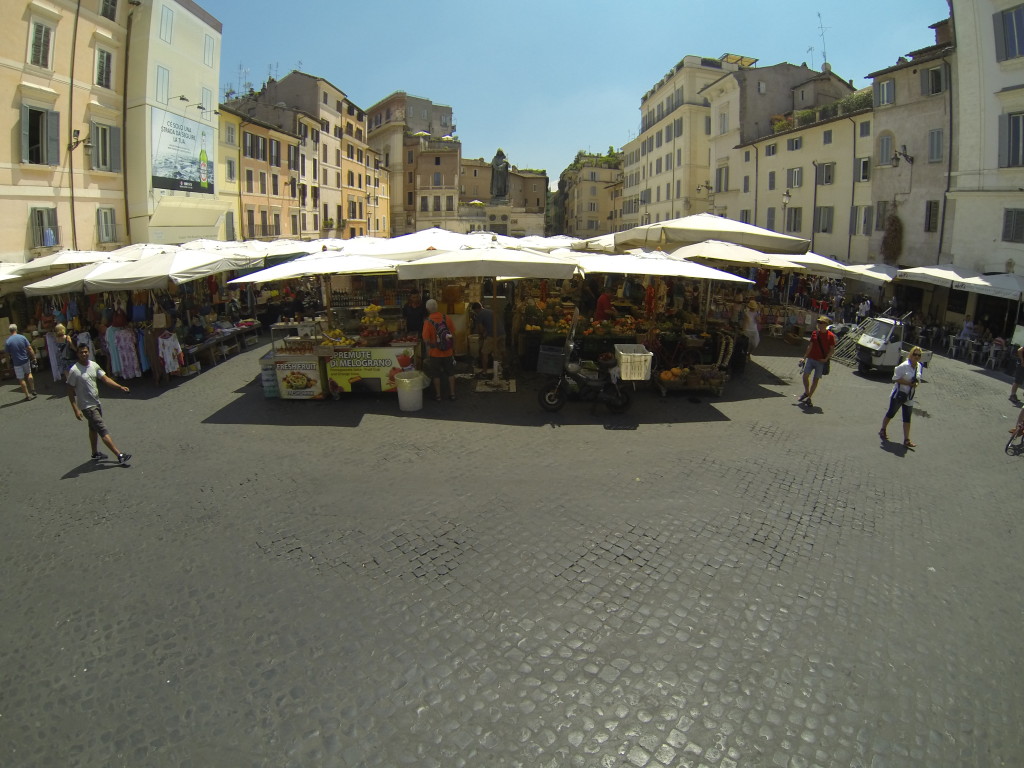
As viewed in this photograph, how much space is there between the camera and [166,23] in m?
24.7

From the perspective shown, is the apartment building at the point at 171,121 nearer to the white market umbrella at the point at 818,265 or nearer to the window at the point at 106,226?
the window at the point at 106,226

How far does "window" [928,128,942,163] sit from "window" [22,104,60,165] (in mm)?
32394

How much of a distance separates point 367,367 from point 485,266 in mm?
3104

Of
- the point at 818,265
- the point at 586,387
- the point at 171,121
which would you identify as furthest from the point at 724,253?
the point at 171,121

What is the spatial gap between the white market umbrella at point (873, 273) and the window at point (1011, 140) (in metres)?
4.41

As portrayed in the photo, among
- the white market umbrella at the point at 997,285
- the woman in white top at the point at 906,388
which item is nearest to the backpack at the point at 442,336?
the woman in white top at the point at 906,388

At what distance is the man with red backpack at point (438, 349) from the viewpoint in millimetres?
11000


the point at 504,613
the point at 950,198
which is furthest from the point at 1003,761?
the point at 950,198

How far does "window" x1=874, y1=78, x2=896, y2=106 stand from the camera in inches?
1012

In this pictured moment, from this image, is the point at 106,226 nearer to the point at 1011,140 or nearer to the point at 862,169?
the point at 1011,140

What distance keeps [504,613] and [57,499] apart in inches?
235

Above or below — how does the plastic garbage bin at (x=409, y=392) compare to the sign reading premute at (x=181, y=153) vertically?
below

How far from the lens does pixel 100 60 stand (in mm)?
22469

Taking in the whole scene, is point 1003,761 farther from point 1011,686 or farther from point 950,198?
point 950,198
